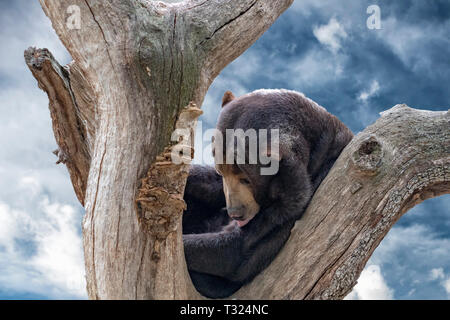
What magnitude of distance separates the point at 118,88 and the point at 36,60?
151 cm

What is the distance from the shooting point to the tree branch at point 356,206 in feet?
11.4

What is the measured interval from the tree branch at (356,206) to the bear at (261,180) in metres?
0.17

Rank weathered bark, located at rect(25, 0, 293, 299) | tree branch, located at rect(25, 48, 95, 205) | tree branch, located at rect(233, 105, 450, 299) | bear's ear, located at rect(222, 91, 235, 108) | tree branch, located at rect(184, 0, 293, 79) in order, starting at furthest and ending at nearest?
bear's ear, located at rect(222, 91, 235, 108)
tree branch, located at rect(25, 48, 95, 205)
tree branch, located at rect(184, 0, 293, 79)
tree branch, located at rect(233, 105, 450, 299)
weathered bark, located at rect(25, 0, 293, 299)

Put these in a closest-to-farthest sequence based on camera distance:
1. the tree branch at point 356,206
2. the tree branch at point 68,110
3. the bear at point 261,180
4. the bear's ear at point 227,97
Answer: the tree branch at point 356,206, the bear at point 261,180, the tree branch at point 68,110, the bear's ear at point 227,97

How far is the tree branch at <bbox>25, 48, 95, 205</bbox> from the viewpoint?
4332 millimetres

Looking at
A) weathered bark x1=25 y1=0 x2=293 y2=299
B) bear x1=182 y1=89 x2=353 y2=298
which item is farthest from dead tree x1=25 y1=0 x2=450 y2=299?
bear x1=182 y1=89 x2=353 y2=298

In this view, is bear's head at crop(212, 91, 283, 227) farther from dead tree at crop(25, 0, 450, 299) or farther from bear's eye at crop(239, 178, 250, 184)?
dead tree at crop(25, 0, 450, 299)

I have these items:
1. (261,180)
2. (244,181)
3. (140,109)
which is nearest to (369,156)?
(261,180)

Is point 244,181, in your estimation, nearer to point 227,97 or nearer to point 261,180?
point 261,180

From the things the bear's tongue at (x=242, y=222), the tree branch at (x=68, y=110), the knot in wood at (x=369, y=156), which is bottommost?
the bear's tongue at (x=242, y=222)

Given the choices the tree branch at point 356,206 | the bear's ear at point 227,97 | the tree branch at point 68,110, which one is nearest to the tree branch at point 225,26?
the bear's ear at point 227,97

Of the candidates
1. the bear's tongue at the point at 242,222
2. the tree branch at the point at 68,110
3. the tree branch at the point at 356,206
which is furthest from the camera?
the tree branch at the point at 68,110

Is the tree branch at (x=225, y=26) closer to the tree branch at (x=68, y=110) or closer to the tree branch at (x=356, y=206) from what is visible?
the tree branch at (x=356, y=206)
